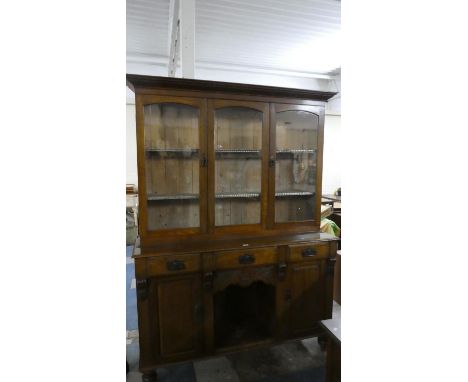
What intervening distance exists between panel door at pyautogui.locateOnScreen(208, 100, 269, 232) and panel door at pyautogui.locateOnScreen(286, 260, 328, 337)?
1.44 ft

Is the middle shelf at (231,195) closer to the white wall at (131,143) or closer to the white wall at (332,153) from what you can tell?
the white wall at (131,143)

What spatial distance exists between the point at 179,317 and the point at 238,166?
112 cm

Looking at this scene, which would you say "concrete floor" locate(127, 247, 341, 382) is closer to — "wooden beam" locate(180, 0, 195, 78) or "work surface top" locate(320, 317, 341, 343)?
"work surface top" locate(320, 317, 341, 343)

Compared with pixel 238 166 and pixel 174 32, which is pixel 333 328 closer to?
pixel 238 166

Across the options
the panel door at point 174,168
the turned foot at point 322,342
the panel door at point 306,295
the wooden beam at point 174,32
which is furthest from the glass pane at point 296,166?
the wooden beam at point 174,32

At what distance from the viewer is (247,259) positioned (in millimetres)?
1894

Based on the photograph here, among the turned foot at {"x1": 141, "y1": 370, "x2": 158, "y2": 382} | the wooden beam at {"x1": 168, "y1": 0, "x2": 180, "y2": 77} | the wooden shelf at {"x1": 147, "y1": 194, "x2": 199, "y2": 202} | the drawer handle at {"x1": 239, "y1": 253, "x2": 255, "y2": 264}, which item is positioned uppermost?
the wooden beam at {"x1": 168, "y1": 0, "x2": 180, "y2": 77}

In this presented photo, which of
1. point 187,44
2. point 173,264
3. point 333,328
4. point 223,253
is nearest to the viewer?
point 333,328

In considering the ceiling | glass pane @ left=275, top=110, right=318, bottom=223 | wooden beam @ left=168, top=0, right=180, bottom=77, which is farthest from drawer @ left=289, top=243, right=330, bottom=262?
the ceiling

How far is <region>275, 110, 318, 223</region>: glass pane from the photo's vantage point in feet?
7.16

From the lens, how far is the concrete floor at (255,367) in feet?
6.08

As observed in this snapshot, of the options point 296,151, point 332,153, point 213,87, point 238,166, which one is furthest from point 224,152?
point 332,153
